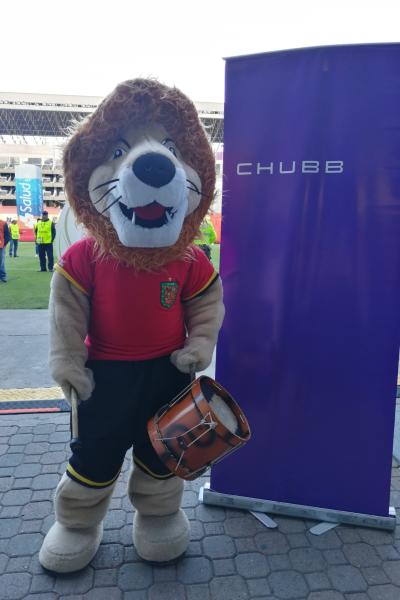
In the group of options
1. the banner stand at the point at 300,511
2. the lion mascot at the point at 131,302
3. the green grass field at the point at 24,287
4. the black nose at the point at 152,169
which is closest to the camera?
the black nose at the point at 152,169

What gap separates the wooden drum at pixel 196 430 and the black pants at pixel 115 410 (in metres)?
0.12

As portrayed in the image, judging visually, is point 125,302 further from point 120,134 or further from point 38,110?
point 38,110

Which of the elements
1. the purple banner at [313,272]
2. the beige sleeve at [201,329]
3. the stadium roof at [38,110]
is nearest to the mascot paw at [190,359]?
the beige sleeve at [201,329]

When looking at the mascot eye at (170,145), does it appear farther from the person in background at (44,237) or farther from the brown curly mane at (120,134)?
the person in background at (44,237)

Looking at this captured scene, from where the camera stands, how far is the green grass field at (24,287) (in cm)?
805

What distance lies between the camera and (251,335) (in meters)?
2.33

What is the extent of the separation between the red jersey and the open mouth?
9.7 inches

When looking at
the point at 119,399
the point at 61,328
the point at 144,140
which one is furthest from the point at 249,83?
the point at 119,399

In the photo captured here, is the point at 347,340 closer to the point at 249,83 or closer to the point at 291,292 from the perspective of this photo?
the point at 291,292

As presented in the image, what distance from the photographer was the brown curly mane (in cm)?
181

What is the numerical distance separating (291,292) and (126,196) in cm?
96

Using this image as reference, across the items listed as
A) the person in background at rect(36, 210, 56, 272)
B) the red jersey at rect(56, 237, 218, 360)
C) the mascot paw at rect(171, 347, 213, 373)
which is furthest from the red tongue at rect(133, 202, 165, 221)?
the person in background at rect(36, 210, 56, 272)

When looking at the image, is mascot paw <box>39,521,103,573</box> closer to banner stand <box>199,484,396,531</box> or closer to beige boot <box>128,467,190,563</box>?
beige boot <box>128,467,190,563</box>

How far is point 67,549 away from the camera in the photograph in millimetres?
2053
